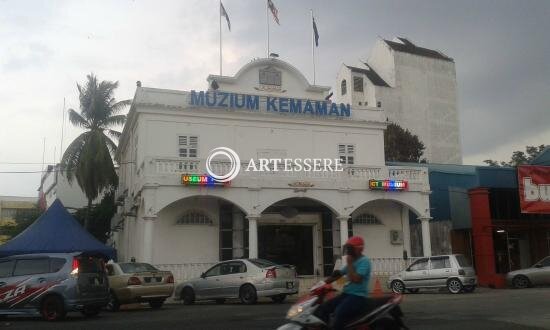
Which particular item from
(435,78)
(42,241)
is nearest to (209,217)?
(42,241)

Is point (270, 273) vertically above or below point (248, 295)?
above

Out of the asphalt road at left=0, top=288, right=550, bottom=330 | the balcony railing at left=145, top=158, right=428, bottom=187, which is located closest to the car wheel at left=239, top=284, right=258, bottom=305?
the asphalt road at left=0, top=288, right=550, bottom=330

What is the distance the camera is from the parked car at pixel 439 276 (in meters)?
19.7

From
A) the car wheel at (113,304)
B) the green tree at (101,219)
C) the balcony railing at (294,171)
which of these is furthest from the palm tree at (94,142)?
the car wheel at (113,304)

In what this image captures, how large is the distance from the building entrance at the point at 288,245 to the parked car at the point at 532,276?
351 inches

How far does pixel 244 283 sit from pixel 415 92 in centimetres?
4408

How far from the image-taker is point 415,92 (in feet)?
186

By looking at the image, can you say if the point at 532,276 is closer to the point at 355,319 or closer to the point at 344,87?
the point at 355,319

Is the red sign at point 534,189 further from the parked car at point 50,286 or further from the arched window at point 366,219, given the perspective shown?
the parked car at point 50,286

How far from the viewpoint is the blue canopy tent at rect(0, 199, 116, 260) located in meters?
19.7

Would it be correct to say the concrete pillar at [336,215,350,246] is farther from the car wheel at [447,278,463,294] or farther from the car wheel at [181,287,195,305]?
the car wheel at [181,287,195,305]

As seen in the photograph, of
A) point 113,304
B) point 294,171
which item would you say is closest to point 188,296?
point 113,304

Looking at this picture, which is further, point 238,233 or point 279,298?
point 238,233

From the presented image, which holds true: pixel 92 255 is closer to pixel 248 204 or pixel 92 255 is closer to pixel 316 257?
pixel 248 204
